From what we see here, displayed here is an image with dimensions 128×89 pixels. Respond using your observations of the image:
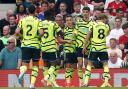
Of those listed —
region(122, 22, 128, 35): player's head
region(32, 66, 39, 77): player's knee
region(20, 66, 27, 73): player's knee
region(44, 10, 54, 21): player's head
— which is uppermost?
region(44, 10, 54, 21): player's head

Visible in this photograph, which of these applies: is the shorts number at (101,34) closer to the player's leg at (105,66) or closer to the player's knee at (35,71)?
the player's leg at (105,66)

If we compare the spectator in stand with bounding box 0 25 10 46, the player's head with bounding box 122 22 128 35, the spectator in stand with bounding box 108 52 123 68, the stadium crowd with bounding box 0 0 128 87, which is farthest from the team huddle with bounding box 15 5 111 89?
the spectator in stand with bounding box 0 25 10 46

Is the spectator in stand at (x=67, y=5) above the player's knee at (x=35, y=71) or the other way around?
above

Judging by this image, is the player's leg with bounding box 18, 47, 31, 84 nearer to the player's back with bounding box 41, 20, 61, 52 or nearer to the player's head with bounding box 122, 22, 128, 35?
the player's back with bounding box 41, 20, 61, 52

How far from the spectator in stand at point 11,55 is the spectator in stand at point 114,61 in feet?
9.09

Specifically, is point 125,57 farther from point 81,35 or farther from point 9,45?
point 9,45

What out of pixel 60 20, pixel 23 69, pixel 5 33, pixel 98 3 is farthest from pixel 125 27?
pixel 23 69

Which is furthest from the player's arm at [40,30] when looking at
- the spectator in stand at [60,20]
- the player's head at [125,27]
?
the player's head at [125,27]

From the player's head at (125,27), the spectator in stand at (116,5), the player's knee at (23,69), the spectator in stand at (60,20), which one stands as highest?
the spectator in stand at (116,5)

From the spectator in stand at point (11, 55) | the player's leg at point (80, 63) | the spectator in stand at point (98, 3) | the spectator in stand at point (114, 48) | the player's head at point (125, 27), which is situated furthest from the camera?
the spectator in stand at point (98, 3)

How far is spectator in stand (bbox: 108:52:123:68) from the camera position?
24250 mm

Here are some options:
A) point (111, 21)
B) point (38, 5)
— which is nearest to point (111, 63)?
point (111, 21)

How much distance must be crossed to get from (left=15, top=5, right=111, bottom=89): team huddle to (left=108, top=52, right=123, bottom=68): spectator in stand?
90 cm

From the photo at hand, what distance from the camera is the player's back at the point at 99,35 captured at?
22500mm
